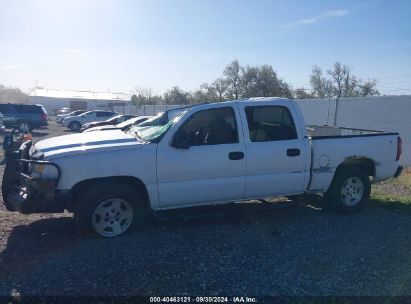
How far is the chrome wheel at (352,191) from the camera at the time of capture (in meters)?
6.77

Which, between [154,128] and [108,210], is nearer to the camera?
[108,210]

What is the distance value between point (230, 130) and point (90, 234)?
244cm

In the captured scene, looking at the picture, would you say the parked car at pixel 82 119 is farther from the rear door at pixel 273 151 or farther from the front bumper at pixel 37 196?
the rear door at pixel 273 151

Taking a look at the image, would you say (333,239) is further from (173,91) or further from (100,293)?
(173,91)

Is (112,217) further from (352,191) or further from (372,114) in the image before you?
(372,114)

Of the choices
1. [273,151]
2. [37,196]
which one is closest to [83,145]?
[37,196]

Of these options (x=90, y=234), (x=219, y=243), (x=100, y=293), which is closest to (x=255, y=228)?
(x=219, y=243)

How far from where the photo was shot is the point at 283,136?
6125mm

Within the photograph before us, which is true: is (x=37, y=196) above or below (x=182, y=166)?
below

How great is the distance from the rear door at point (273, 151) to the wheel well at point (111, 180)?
1521 millimetres

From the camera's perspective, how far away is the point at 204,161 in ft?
18.2

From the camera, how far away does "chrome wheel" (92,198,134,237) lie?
17.2 ft

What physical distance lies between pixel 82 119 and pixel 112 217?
2850 centimetres

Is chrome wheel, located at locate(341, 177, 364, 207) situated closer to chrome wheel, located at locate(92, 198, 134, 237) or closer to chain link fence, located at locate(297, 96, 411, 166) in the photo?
chrome wheel, located at locate(92, 198, 134, 237)
